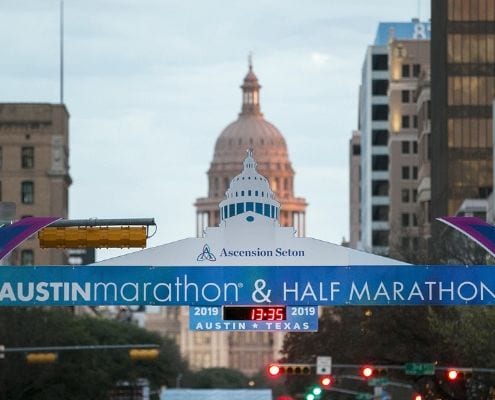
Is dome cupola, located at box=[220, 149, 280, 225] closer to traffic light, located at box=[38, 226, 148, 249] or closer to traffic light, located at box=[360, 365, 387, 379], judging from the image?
traffic light, located at box=[38, 226, 148, 249]

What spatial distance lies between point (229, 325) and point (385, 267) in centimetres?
410

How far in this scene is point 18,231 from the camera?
5697cm

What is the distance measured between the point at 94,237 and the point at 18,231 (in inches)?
Result: 74.7

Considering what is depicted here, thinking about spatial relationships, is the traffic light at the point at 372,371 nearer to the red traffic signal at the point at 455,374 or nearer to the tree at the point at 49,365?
the red traffic signal at the point at 455,374

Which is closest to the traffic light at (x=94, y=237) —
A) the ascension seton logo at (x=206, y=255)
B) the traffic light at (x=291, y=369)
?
the ascension seton logo at (x=206, y=255)

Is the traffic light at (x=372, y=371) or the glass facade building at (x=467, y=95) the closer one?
the traffic light at (x=372, y=371)

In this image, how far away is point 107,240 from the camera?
189 feet

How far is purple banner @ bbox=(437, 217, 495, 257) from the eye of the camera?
186ft

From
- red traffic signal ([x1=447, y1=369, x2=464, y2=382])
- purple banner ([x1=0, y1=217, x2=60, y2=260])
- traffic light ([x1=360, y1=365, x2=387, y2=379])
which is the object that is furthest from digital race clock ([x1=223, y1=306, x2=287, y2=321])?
traffic light ([x1=360, y1=365, x2=387, y2=379])

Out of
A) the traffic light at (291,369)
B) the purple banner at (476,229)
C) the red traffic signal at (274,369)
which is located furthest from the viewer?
Answer: the red traffic signal at (274,369)

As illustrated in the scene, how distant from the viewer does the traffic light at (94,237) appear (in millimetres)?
57594

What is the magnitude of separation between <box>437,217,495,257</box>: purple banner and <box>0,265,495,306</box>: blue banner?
72cm

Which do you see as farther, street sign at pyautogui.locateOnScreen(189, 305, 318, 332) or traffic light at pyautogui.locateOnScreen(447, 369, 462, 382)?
traffic light at pyautogui.locateOnScreen(447, 369, 462, 382)

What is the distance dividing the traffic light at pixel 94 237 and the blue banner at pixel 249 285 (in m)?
0.62
